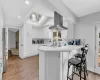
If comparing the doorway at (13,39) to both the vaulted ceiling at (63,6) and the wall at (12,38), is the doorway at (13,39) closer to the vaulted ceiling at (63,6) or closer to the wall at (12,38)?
the wall at (12,38)

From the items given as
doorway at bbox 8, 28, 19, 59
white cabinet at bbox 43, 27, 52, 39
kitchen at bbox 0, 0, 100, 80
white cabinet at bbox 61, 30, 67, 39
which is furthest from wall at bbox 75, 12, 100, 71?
doorway at bbox 8, 28, 19, 59

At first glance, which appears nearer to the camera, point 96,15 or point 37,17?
point 96,15

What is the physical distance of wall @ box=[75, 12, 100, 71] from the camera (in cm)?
368

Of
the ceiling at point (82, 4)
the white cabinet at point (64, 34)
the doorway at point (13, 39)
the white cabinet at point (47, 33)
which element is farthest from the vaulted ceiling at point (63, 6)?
the doorway at point (13, 39)

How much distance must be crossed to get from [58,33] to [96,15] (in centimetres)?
260

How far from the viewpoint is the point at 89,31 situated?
12.6 ft

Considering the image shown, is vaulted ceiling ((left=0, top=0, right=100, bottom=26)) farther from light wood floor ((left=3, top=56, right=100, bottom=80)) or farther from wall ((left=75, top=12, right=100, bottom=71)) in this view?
light wood floor ((left=3, top=56, right=100, bottom=80))

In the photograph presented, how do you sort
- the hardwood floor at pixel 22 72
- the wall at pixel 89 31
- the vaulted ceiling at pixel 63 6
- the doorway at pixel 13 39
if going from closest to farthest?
the vaulted ceiling at pixel 63 6, the hardwood floor at pixel 22 72, the wall at pixel 89 31, the doorway at pixel 13 39

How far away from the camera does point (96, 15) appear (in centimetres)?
359

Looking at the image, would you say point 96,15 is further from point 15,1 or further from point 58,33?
point 15,1

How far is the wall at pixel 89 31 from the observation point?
368cm

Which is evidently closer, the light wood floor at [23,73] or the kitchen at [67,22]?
the kitchen at [67,22]

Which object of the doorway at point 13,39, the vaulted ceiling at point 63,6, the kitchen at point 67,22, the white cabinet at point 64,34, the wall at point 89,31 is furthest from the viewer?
the doorway at point 13,39

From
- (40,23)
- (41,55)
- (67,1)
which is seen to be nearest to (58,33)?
(40,23)
